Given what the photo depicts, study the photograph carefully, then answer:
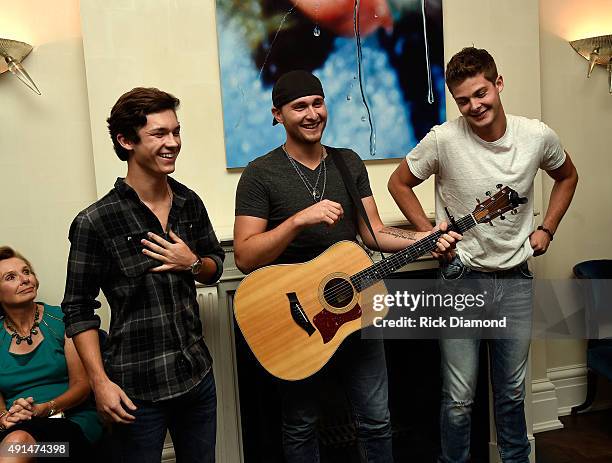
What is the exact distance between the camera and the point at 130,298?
151 cm

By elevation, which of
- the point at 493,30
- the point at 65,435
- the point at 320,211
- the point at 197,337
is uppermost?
the point at 493,30

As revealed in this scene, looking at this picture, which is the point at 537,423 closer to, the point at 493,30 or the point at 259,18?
the point at 493,30

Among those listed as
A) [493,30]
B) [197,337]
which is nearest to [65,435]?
[197,337]

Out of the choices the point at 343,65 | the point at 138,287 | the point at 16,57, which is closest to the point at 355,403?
the point at 138,287

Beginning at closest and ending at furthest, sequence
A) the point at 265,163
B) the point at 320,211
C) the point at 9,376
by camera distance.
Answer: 1. the point at 320,211
2. the point at 265,163
3. the point at 9,376

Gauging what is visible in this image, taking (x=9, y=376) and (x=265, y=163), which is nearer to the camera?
(x=265, y=163)

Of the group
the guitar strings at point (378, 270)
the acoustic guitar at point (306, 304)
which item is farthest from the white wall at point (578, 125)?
the acoustic guitar at point (306, 304)

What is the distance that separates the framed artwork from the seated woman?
3.31 ft

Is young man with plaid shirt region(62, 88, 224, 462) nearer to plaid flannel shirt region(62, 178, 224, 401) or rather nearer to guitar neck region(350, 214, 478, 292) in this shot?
plaid flannel shirt region(62, 178, 224, 401)

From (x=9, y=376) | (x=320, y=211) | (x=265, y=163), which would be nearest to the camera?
(x=320, y=211)

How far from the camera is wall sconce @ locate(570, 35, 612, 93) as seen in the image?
3.05m

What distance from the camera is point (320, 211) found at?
1.65 metres

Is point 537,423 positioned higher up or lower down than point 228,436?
lower down

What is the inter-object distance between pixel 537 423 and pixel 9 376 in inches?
104
